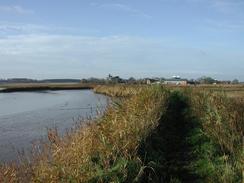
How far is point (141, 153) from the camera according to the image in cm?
1066

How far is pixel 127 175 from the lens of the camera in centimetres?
844

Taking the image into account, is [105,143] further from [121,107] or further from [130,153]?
[121,107]

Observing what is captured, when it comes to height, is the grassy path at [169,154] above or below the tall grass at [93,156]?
below

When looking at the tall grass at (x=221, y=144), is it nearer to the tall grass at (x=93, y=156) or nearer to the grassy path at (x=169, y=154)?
the grassy path at (x=169, y=154)

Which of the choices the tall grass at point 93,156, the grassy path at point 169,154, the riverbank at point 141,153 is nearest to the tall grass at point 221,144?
the riverbank at point 141,153

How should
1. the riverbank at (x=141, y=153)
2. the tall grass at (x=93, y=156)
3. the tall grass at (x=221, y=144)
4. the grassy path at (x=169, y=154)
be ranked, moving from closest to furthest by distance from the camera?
the tall grass at (x=93, y=156) → the riverbank at (x=141, y=153) → the tall grass at (x=221, y=144) → the grassy path at (x=169, y=154)

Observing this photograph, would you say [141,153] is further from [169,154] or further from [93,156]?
[169,154]

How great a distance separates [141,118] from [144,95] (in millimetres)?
7415

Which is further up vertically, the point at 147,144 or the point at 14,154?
the point at 147,144

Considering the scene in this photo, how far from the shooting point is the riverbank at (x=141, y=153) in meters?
8.23

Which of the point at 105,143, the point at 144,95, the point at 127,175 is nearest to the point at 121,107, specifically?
the point at 144,95

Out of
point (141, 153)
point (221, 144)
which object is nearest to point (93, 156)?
point (141, 153)

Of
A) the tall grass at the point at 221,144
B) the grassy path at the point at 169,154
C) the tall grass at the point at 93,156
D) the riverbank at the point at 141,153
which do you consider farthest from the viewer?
the grassy path at the point at 169,154

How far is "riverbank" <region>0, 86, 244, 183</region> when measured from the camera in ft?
27.0
